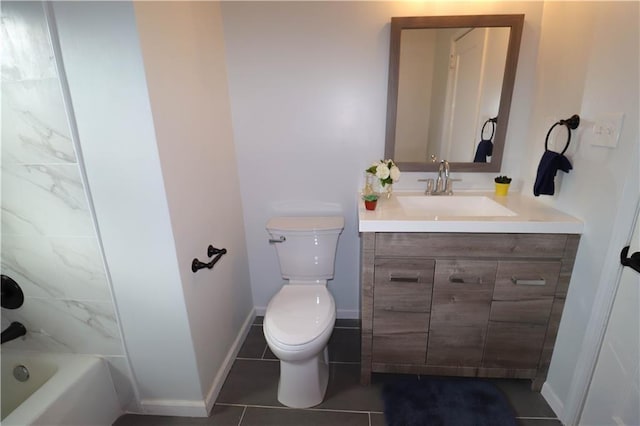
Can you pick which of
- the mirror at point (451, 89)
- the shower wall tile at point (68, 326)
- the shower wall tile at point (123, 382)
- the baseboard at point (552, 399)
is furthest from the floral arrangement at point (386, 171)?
the shower wall tile at point (123, 382)

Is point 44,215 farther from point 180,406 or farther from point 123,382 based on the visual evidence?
point 180,406

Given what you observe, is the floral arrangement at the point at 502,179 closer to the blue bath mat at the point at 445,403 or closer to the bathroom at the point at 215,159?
the bathroom at the point at 215,159

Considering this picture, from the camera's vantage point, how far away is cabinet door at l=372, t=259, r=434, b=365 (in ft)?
4.68

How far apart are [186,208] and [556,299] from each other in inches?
68.3

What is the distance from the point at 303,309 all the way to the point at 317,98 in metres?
1.20

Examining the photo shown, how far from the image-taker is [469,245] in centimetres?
137

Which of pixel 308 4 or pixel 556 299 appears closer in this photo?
pixel 556 299

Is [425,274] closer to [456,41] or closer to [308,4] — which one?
[456,41]

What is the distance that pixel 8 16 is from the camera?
1.03m

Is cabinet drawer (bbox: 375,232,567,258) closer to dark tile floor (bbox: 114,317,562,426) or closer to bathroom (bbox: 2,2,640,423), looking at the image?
bathroom (bbox: 2,2,640,423)

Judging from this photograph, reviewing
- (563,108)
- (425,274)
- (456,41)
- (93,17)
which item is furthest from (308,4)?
(425,274)

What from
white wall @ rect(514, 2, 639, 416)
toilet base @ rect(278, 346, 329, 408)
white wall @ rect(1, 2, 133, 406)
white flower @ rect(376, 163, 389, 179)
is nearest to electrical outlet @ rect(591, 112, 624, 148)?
white wall @ rect(514, 2, 639, 416)

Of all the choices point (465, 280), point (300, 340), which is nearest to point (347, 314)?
point (300, 340)

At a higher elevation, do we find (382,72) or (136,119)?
(382,72)
